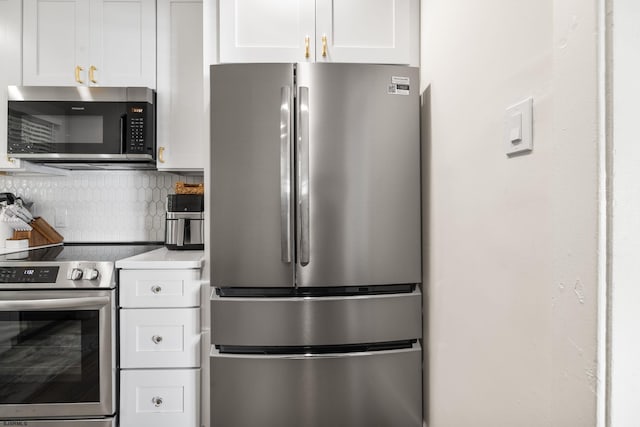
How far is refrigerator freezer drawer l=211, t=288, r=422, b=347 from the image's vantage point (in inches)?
58.9

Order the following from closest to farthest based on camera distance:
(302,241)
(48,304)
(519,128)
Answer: (519,128) < (302,241) < (48,304)

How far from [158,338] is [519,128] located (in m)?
1.57

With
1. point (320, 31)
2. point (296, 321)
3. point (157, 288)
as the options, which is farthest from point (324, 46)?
point (157, 288)

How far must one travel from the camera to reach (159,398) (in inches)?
65.4

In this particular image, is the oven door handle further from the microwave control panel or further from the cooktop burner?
the microwave control panel

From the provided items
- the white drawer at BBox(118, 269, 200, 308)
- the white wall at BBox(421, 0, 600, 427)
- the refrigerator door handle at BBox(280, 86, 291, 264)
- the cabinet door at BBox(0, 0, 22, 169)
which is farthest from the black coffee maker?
the white wall at BBox(421, 0, 600, 427)

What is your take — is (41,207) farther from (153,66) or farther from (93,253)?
(153,66)

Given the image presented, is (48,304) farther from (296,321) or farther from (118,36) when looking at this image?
(118,36)

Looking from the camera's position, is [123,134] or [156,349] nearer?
[156,349]

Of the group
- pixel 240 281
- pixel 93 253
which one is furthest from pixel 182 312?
pixel 93 253

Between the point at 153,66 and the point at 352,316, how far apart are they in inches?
65.2

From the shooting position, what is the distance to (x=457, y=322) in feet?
4.11

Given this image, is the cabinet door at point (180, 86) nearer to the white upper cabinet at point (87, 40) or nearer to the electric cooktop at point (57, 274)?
the white upper cabinet at point (87, 40)

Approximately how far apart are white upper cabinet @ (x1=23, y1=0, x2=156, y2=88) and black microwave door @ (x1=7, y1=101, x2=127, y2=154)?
153 millimetres
